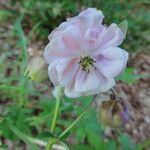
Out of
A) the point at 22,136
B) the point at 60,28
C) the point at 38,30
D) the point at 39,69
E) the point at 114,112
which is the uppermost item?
the point at 60,28

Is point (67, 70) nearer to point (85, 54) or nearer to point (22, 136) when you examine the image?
point (85, 54)

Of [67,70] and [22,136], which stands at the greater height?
[67,70]

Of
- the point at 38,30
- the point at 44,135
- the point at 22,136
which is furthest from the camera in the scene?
the point at 38,30

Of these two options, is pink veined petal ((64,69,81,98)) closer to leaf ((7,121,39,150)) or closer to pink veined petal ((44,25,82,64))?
pink veined petal ((44,25,82,64))

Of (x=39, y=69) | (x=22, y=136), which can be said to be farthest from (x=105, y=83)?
(x=22, y=136)

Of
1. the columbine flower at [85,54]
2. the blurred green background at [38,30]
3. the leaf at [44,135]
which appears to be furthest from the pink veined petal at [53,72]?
the blurred green background at [38,30]

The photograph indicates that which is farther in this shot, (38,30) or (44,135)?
(38,30)

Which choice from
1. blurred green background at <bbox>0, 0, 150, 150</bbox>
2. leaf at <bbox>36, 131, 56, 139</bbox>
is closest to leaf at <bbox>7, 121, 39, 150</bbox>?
leaf at <bbox>36, 131, 56, 139</bbox>
